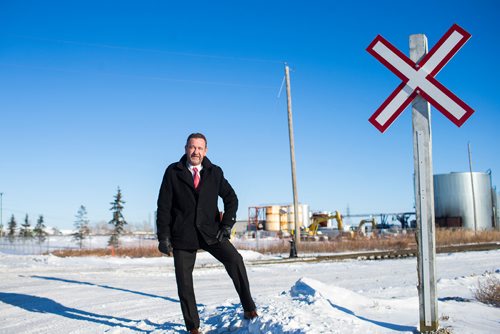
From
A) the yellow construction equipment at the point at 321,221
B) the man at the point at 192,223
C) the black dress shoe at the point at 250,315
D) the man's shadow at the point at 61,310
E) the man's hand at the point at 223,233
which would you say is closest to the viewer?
the black dress shoe at the point at 250,315

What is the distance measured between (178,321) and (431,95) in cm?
394

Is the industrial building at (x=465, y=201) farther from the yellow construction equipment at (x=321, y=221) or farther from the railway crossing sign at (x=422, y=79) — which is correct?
the railway crossing sign at (x=422, y=79)

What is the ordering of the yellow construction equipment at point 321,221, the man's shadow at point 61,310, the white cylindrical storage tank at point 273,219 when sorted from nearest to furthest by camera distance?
the man's shadow at point 61,310, the yellow construction equipment at point 321,221, the white cylindrical storage tank at point 273,219

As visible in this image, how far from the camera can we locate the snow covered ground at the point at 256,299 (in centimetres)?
466

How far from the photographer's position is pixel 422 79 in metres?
4.35

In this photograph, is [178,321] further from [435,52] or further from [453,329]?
[435,52]

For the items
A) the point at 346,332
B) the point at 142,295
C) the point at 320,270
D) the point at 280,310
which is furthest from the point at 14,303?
the point at 320,270

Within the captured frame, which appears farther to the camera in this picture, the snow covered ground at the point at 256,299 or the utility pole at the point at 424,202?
the snow covered ground at the point at 256,299

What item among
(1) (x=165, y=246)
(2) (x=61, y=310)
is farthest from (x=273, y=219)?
(1) (x=165, y=246)

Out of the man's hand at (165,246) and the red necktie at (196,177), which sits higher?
the red necktie at (196,177)

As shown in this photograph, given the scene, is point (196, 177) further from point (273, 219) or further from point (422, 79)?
point (273, 219)

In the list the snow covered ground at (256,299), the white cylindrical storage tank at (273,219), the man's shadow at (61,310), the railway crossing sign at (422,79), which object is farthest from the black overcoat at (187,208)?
the white cylindrical storage tank at (273,219)

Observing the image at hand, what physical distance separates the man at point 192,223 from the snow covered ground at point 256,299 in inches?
14.7

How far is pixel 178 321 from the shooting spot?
6164 millimetres
